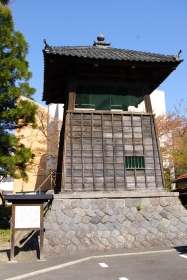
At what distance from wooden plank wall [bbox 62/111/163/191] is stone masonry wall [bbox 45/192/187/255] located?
708mm

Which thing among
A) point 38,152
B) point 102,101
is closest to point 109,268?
point 102,101

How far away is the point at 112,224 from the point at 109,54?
7394 millimetres

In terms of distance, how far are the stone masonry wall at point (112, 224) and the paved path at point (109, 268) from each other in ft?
4.85

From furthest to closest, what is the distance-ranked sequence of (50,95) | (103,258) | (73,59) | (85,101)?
1. (50,95)
2. (85,101)
3. (73,59)
4. (103,258)

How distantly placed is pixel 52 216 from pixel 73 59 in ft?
21.2

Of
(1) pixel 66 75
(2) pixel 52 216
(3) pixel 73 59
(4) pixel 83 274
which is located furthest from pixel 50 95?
(4) pixel 83 274

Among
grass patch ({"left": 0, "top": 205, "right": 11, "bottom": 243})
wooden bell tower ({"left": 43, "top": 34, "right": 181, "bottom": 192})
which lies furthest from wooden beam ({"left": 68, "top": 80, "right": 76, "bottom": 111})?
grass patch ({"left": 0, "top": 205, "right": 11, "bottom": 243})

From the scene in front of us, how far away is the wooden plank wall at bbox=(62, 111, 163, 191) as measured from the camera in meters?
13.3

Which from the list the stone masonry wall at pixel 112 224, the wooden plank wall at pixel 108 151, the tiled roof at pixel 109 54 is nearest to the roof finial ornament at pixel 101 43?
the tiled roof at pixel 109 54

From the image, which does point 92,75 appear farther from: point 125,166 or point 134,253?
point 134,253

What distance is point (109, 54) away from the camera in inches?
573

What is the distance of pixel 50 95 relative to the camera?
17.6 m

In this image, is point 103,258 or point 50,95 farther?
point 50,95

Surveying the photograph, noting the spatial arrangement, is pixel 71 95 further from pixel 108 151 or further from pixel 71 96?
pixel 108 151
